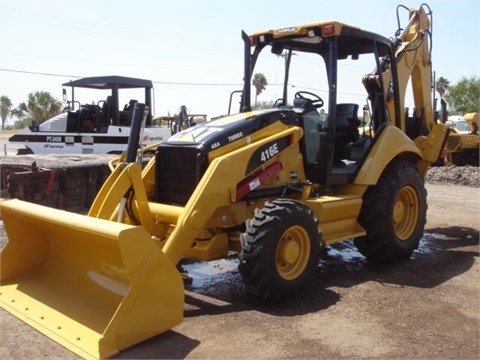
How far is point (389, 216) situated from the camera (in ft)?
20.2

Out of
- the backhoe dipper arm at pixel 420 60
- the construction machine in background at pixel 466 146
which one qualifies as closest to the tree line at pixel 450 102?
the construction machine in background at pixel 466 146

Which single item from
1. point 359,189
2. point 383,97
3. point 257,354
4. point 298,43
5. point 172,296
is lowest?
point 257,354

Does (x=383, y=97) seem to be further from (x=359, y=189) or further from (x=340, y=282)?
(x=340, y=282)

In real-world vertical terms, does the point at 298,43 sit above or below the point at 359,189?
above

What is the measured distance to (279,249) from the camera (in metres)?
4.79

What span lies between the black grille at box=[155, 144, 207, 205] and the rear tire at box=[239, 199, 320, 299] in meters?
0.81

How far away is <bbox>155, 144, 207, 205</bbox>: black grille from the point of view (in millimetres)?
5137

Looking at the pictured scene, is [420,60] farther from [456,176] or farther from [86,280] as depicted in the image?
[456,176]

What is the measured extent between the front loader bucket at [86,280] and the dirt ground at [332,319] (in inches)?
6.1

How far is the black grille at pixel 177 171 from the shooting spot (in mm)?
5137

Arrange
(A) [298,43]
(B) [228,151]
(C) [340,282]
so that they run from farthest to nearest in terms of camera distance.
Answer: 1. (A) [298,43]
2. (C) [340,282]
3. (B) [228,151]

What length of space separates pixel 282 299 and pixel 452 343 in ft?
4.77

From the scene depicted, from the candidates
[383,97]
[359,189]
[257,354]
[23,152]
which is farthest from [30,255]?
[23,152]

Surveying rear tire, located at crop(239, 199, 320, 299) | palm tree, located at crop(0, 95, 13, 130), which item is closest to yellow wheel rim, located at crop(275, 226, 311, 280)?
rear tire, located at crop(239, 199, 320, 299)
